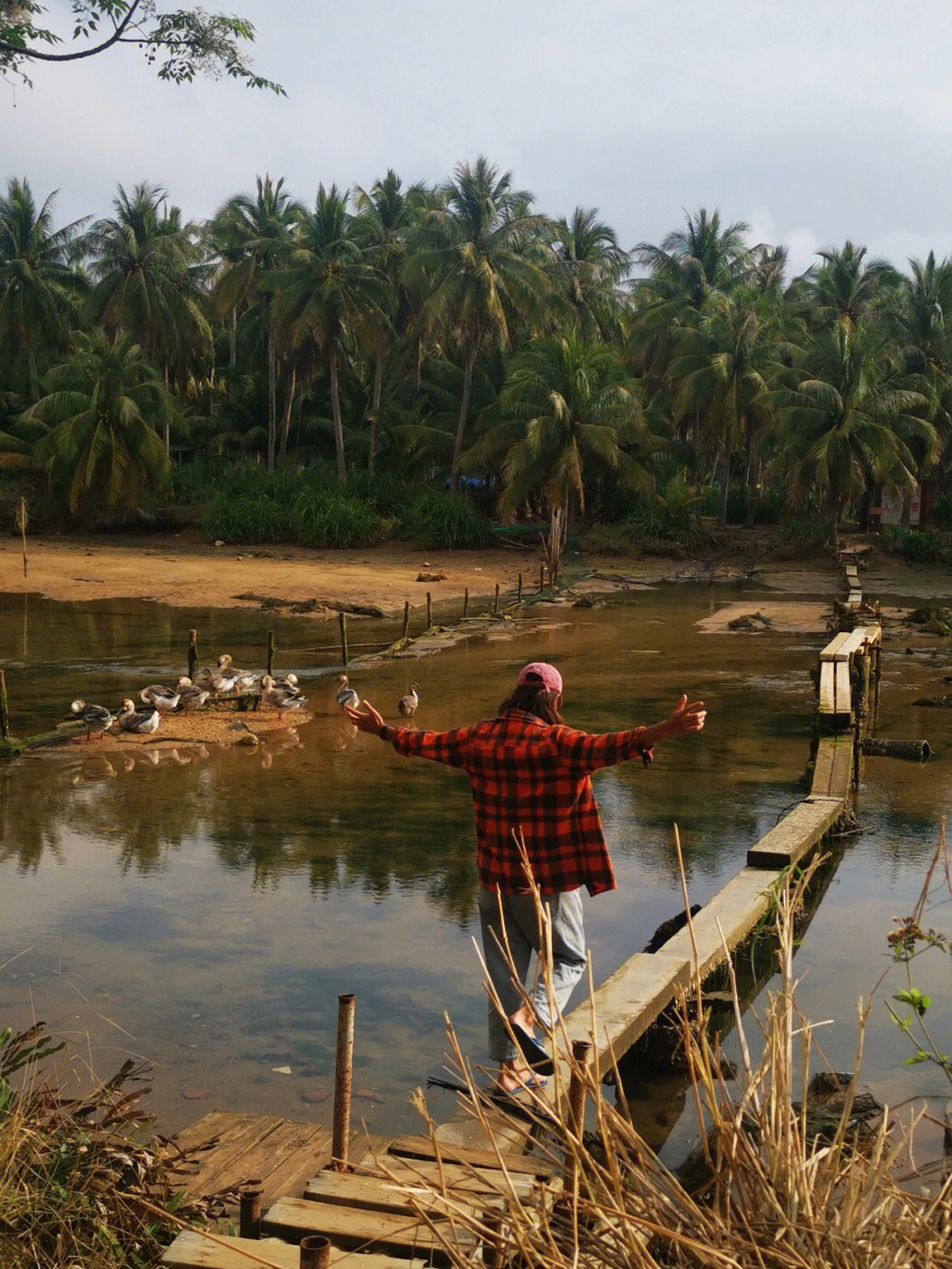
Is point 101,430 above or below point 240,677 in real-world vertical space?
above

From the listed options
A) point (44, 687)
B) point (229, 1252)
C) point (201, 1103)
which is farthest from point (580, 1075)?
point (44, 687)

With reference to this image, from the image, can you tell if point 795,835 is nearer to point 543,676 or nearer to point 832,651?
point 543,676

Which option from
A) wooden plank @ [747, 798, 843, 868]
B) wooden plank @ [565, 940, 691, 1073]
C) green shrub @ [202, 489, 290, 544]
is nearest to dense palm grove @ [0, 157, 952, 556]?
green shrub @ [202, 489, 290, 544]

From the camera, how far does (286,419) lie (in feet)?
152

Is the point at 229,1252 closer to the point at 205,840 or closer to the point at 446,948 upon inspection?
the point at 446,948

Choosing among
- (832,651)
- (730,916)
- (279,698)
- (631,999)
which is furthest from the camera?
(279,698)

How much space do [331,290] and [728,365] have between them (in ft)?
43.3

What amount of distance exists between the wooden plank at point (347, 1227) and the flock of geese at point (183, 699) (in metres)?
10.1

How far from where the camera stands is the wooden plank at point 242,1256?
10.5 ft

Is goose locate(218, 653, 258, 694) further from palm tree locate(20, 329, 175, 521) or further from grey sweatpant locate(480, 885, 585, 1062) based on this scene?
palm tree locate(20, 329, 175, 521)

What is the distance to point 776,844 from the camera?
8352 mm

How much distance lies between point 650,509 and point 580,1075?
40385mm

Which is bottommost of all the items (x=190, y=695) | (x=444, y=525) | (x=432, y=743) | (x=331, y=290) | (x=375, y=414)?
(x=190, y=695)

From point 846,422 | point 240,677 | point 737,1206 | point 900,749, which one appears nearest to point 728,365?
point 846,422
